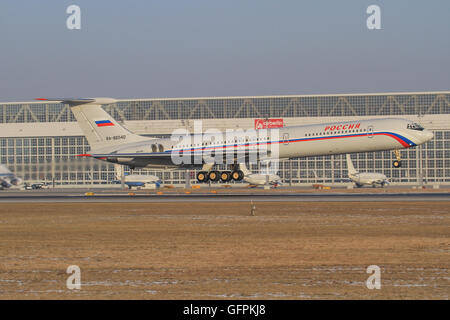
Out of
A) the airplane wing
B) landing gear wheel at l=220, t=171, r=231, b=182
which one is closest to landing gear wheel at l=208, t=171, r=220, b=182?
landing gear wheel at l=220, t=171, r=231, b=182

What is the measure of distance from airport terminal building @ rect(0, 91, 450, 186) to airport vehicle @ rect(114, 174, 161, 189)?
6.97ft

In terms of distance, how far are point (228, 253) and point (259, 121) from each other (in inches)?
3162

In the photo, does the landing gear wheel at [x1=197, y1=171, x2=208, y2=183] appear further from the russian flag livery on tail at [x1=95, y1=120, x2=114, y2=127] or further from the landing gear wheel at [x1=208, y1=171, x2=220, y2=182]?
the russian flag livery on tail at [x1=95, y1=120, x2=114, y2=127]

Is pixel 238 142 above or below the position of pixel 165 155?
above

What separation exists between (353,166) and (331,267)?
89.1 metres

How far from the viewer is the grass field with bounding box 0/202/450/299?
59.1ft

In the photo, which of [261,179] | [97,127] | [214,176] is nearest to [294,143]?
[214,176]

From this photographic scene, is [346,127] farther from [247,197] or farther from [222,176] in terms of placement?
[222,176]

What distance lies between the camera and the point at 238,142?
202 ft

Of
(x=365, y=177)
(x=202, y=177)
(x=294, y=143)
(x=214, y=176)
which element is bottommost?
(x=365, y=177)
